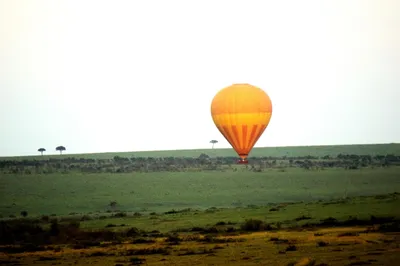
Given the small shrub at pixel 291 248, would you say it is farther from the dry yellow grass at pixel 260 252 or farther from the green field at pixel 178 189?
the green field at pixel 178 189

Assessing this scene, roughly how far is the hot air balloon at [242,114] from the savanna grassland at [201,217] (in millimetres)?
4782

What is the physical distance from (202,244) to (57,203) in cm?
3080

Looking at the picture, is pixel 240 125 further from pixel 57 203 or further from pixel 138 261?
pixel 138 261

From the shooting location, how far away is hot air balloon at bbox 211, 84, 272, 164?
73.1 m

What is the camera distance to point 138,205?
7250 cm

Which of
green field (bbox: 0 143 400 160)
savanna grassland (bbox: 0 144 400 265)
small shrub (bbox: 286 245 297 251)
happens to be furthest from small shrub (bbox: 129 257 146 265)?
green field (bbox: 0 143 400 160)

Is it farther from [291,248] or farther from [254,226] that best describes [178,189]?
[291,248]

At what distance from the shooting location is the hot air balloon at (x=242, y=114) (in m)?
73.1

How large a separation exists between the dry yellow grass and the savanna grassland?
0.15 feet

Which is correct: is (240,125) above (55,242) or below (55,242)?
above

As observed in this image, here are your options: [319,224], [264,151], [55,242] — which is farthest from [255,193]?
[264,151]

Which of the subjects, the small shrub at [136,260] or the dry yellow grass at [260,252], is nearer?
the dry yellow grass at [260,252]

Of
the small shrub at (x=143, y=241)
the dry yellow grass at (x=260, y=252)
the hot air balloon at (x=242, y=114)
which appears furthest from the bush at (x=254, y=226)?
the hot air balloon at (x=242, y=114)

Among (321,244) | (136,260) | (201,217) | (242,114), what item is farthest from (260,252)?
(242,114)
